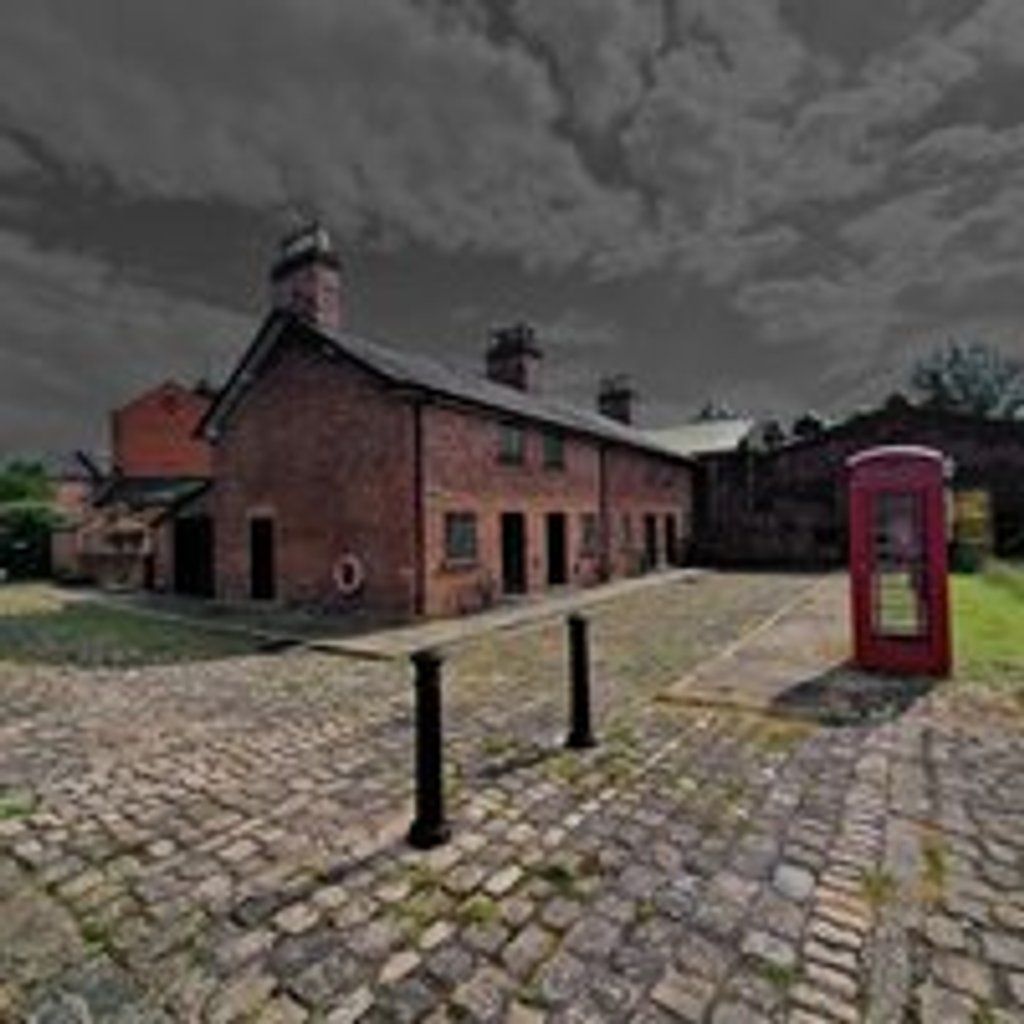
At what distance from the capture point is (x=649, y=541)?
28.1 m

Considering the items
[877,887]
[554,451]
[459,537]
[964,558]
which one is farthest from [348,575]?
[964,558]

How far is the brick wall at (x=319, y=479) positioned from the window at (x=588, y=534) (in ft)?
27.2

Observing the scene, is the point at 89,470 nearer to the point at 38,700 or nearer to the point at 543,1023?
the point at 38,700

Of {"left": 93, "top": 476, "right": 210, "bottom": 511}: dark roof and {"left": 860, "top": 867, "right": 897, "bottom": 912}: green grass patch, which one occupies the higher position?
{"left": 93, "top": 476, "right": 210, "bottom": 511}: dark roof

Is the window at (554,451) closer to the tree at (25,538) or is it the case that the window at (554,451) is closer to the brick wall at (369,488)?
the brick wall at (369,488)

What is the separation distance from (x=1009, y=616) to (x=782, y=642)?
16.7ft

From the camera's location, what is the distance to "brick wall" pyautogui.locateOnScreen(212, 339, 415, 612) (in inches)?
597

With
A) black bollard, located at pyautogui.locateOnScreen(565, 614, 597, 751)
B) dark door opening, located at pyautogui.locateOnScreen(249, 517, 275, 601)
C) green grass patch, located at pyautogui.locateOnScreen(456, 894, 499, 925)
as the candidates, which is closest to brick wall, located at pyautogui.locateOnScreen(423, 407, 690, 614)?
dark door opening, located at pyautogui.locateOnScreen(249, 517, 275, 601)

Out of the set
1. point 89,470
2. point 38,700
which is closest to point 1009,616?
point 38,700

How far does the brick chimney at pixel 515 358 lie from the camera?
92.4 ft

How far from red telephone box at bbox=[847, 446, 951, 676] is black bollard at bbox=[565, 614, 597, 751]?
4303 millimetres

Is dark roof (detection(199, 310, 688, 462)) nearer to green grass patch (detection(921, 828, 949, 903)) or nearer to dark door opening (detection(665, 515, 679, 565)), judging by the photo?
dark door opening (detection(665, 515, 679, 565))

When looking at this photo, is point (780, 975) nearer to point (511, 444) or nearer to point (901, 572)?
point (901, 572)

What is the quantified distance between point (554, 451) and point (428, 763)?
16626 mm
